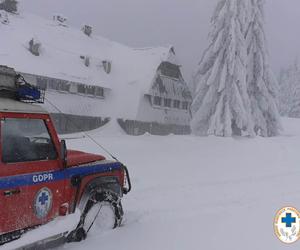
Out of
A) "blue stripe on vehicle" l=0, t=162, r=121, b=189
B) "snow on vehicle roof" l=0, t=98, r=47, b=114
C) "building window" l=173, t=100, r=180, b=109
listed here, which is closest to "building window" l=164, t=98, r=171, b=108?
"building window" l=173, t=100, r=180, b=109

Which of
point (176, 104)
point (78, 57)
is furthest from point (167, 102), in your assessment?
point (78, 57)

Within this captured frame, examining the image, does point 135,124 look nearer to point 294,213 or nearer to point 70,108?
point 70,108

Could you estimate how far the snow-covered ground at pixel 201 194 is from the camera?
7227 millimetres

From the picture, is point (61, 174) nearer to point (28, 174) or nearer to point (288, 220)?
point (28, 174)

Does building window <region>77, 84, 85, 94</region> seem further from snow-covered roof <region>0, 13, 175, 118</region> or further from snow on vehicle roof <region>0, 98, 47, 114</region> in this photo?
snow on vehicle roof <region>0, 98, 47, 114</region>

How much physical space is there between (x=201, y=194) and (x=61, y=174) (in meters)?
5.54

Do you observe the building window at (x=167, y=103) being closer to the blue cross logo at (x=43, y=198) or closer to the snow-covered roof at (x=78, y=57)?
the snow-covered roof at (x=78, y=57)

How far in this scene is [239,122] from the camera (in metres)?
33.7

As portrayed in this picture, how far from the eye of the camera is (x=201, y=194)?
37.0ft

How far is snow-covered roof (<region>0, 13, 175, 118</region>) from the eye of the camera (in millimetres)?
35281

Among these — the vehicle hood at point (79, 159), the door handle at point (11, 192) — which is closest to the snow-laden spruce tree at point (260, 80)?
the vehicle hood at point (79, 159)
